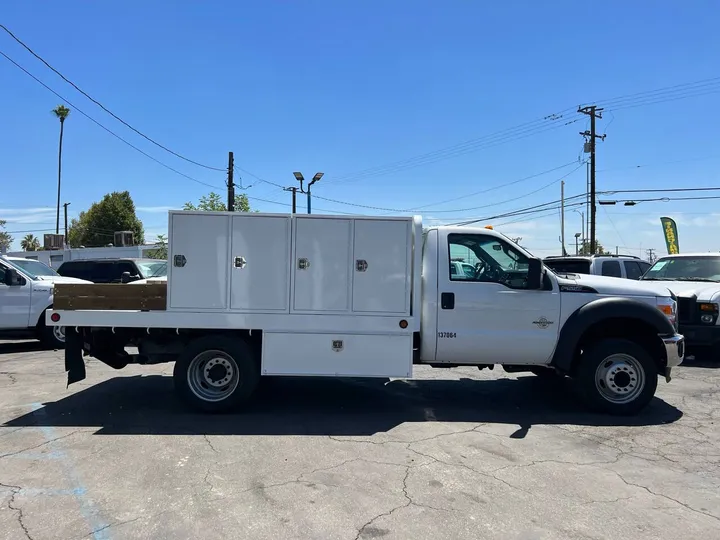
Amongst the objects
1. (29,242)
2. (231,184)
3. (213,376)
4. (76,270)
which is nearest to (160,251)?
(231,184)

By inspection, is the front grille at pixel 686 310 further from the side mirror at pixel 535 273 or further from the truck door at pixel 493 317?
the side mirror at pixel 535 273

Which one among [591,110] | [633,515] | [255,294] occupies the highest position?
[591,110]

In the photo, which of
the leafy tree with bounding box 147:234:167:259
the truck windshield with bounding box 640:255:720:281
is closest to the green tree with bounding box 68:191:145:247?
the leafy tree with bounding box 147:234:167:259

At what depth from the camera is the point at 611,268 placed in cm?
1224

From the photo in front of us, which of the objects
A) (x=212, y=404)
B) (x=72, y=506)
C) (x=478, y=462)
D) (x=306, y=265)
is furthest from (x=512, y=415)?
(x=72, y=506)

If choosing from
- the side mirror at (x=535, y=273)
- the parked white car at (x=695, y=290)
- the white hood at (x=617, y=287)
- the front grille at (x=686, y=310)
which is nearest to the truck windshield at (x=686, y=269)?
the parked white car at (x=695, y=290)

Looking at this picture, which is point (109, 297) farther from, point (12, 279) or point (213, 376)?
point (12, 279)

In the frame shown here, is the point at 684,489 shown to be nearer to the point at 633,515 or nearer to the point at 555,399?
the point at 633,515

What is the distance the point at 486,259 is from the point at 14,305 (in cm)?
963

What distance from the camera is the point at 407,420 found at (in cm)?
620

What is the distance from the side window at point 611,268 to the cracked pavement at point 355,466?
15.6 ft

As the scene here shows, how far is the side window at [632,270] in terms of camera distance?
12547mm

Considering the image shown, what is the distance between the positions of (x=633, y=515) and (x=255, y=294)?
13.8ft

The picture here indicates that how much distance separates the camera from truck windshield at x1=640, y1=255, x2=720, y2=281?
11047 millimetres
